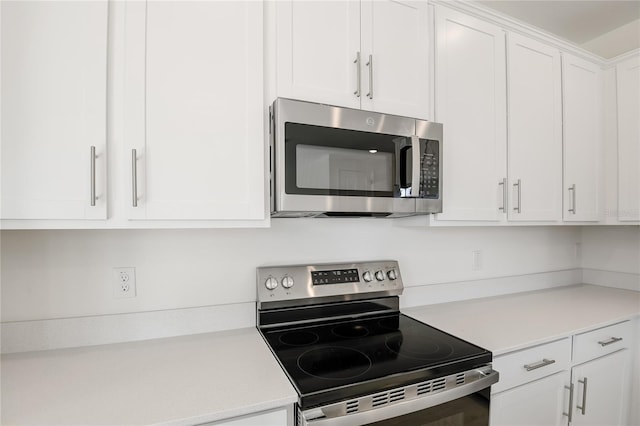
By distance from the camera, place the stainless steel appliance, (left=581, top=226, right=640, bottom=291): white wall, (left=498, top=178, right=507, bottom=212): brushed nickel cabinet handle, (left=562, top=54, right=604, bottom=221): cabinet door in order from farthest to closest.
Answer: (left=581, top=226, right=640, bottom=291): white wall
(left=562, top=54, right=604, bottom=221): cabinet door
(left=498, top=178, right=507, bottom=212): brushed nickel cabinet handle
the stainless steel appliance

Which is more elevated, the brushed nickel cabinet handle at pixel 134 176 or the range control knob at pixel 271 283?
the brushed nickel cabinet handle at pixel 134 176

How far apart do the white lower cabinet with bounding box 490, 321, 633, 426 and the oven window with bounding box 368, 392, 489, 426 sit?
0.39ft

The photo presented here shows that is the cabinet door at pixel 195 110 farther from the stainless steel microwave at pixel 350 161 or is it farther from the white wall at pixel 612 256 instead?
the white wall at pixel 612 256

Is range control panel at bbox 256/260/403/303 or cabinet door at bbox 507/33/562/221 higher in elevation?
cabinet door at bbox 507/33/562/221

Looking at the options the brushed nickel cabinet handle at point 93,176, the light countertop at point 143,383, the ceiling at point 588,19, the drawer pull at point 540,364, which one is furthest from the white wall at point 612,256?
the brushed nickel cabinet handle at point 93,176

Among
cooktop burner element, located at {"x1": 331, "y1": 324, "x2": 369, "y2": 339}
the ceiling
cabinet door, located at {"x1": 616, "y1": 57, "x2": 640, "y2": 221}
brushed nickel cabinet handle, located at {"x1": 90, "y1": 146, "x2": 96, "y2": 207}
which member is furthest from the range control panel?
A: the ceiling

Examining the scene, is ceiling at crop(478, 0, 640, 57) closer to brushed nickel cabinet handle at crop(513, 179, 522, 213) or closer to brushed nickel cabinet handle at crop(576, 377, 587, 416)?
brushed nickel cabinet handle at crop(513, 179, 522, 213)

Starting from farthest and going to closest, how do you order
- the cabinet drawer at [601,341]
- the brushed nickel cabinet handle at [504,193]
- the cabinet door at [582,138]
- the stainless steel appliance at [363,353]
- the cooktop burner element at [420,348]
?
the cabinet door at [582,138]
the brushed nickel cabinet handle at [504,193]
the cabinet drawer at [601,341]
the cooktop burner element at [420,348]
the stainless steel appliance at [363,353]

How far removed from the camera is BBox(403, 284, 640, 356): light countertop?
1393mm

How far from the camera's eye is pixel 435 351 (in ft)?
4.00

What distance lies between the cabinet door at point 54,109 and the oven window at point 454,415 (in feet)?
3.70

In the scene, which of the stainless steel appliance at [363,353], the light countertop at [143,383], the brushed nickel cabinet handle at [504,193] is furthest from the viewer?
the brushed nickel cabinet handle at [504,193]

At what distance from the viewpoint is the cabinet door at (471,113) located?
61.8 inches

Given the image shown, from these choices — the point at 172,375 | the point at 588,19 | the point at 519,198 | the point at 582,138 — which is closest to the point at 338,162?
the point at 172,375
